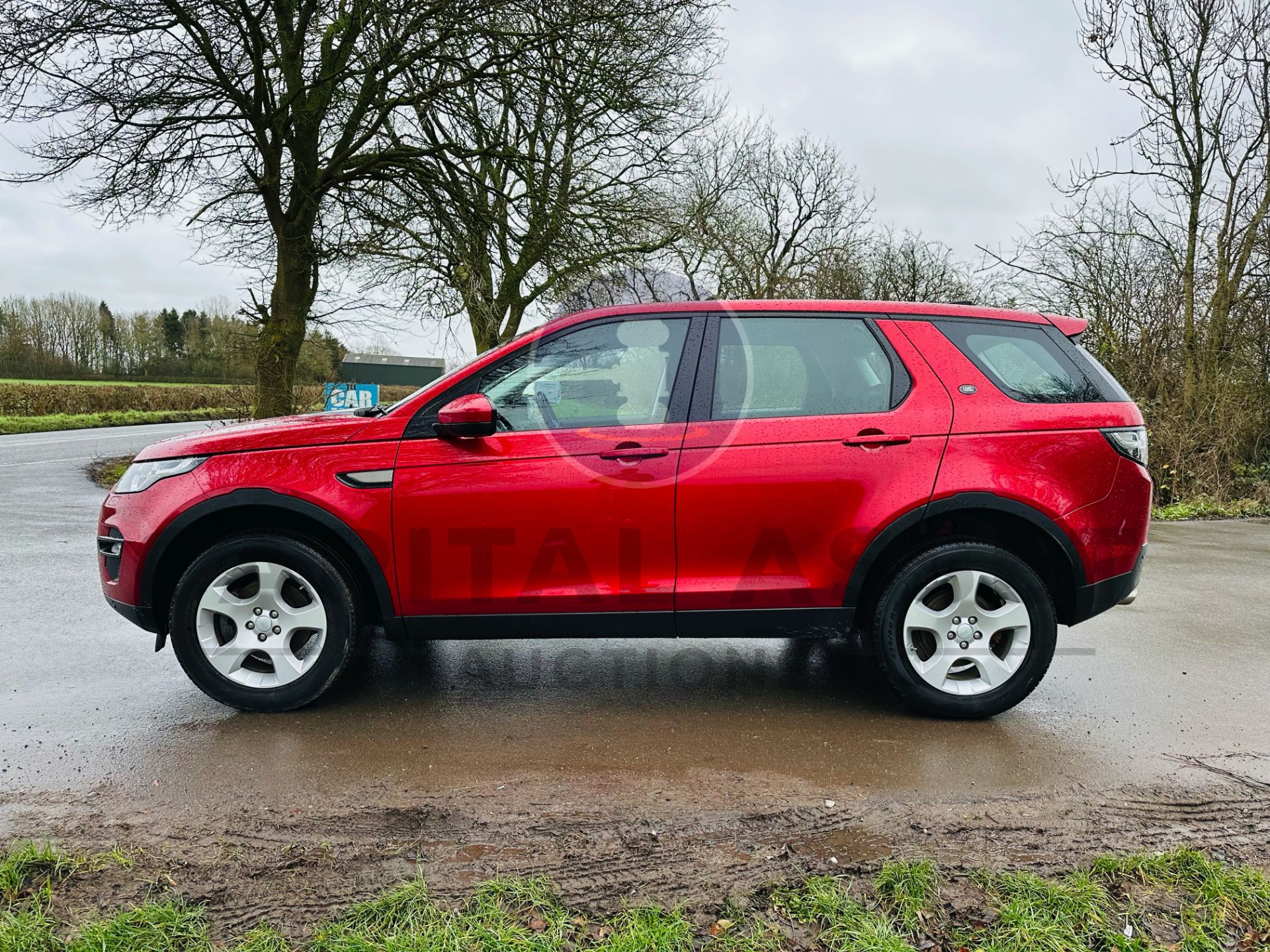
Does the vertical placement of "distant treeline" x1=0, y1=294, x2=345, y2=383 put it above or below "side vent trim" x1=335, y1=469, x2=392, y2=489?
above

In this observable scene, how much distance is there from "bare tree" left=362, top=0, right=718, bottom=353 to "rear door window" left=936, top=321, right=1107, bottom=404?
370 inches

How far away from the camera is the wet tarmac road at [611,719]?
3.28 m

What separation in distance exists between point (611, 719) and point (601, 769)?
0.53 meters

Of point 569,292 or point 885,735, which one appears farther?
point 569,292

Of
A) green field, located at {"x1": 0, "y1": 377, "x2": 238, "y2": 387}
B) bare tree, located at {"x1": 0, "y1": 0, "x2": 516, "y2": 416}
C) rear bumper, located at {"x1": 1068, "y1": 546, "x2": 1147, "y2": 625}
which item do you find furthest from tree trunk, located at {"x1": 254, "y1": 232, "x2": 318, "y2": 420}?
green field, located at {"x1": 0, "y1": 377, "x2": 238, "y2": 387}

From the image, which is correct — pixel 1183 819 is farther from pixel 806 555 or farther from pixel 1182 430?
pixel 1182 430

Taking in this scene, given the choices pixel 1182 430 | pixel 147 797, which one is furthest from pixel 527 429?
pixel 1182 430

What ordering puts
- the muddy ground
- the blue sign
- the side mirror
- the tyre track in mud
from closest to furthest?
the tyre track in mud
the muddy ground
the side mirror
the blue sign

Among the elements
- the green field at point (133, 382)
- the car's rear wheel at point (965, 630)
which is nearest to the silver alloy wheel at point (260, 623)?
the car's rear wheel at point (965, 630)

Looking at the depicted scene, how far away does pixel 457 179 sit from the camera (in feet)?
42.4

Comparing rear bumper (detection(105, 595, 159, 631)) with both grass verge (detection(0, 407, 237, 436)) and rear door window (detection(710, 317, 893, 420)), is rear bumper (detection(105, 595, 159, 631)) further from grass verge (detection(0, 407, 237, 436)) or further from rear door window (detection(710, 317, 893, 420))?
grass verge (detection(0, 407, 237, 436))

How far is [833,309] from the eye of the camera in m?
4.01

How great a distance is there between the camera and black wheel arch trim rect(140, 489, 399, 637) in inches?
145

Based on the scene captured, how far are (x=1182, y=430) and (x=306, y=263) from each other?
43.2ft
